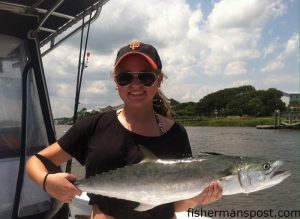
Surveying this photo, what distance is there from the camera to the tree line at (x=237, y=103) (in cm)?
11944

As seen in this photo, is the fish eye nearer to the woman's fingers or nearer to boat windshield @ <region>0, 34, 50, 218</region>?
the woman's fingers

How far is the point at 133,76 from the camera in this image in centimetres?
267

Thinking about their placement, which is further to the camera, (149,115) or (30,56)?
(30,56)

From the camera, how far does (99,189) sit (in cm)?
264

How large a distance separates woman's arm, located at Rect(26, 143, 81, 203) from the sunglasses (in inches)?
24.0

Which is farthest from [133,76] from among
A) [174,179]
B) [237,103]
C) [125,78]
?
[237,103]

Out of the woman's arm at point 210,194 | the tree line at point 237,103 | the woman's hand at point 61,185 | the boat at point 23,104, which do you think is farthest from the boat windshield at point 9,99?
the tree line at point 237,103

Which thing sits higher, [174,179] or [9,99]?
[9,99]

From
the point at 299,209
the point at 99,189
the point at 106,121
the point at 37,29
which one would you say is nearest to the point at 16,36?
the point at 37,29

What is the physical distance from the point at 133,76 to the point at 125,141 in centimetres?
42

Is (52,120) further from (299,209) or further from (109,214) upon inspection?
(299,209)

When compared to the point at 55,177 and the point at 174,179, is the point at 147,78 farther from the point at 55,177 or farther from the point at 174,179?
the point at 55,177

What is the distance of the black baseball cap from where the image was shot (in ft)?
8.72

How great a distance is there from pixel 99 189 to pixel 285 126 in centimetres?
7960
